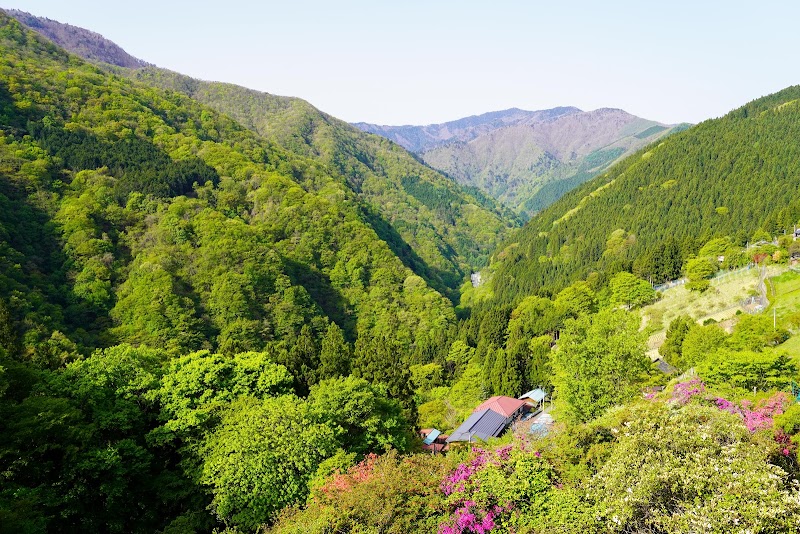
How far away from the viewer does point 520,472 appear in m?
22.1

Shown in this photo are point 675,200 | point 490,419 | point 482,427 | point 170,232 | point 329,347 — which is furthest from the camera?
point 675,200

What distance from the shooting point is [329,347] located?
45188mm

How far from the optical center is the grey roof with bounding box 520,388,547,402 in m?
58.0

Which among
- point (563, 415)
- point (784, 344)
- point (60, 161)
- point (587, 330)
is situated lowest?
point (563, 415)

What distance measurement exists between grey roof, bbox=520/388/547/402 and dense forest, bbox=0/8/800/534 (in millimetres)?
1512

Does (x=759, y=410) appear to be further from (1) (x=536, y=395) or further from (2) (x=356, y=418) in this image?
(1) (x=536, y=395)

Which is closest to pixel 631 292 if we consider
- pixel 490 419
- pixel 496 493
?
pixel 490 419

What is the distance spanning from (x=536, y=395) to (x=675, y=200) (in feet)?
369

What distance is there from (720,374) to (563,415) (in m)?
11.1

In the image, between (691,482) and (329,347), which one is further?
(329,347)

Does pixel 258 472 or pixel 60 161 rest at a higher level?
pixel 60 161

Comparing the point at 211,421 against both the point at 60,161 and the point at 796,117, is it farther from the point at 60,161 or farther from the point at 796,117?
the point at 796,117

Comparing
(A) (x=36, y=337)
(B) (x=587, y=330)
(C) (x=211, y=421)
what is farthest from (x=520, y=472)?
(A) (x=36, y=337)

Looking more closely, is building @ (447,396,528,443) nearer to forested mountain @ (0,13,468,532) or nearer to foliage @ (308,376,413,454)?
forested mountain @ (0,13,468,532)
